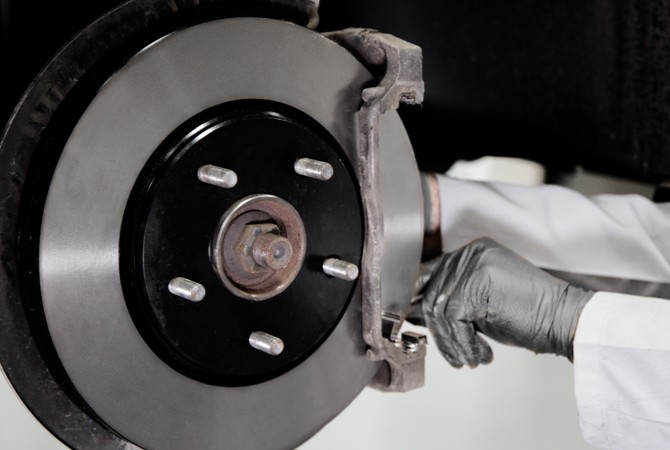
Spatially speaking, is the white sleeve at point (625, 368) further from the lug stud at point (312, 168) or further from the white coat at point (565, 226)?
the lug stud at point (312, 168)

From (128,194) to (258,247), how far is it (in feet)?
0.37

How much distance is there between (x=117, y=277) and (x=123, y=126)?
0.35 feet

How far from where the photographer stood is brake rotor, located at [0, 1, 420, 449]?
1.72 ft

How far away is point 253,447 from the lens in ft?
2.08

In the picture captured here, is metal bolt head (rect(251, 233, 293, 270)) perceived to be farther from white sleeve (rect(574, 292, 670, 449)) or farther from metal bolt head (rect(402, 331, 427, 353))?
white sleeve (rect(574, 292, 670, 449))

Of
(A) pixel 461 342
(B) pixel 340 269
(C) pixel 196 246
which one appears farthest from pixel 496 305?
(C) pixel 196 246

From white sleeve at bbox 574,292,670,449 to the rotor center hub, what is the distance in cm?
33

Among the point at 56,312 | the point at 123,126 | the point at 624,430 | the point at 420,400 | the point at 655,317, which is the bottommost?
the point at 420,400

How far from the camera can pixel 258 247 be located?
593 mm

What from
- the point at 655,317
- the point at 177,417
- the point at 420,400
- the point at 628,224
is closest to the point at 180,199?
the point at 177,417

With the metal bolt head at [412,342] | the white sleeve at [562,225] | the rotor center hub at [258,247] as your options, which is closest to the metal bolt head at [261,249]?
the rotor center hub at [258,247]

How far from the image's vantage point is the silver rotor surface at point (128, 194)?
0.52 metres

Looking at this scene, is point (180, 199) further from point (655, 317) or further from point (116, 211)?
point (655, 317)

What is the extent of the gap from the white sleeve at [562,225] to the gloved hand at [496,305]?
7.5 inches
